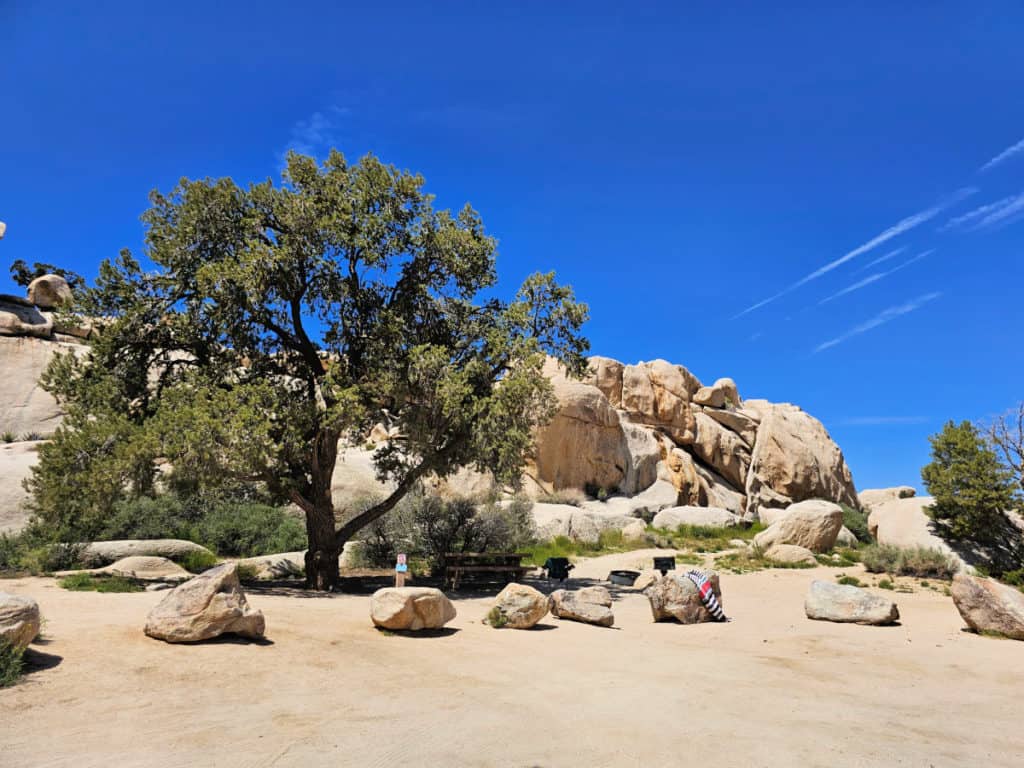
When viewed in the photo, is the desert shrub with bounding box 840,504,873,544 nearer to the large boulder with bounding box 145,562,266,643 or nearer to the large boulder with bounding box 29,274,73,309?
the large boulder with bounding box 145,562,266,643

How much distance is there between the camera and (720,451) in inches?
1736

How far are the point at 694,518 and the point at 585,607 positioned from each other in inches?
827

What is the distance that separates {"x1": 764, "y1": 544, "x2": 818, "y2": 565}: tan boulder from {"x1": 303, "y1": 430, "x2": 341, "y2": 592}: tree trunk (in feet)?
48.0

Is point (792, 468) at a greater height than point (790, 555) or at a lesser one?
greater

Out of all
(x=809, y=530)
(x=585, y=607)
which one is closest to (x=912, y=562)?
(x=809, y=530)

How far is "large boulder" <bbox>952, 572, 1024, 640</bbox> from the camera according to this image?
35.6 ft

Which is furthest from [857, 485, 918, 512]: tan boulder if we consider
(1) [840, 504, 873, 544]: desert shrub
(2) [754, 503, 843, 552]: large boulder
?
(2) [754, 503, 843, 552]: large boulder

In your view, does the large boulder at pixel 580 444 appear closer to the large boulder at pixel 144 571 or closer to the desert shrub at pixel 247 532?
the desert shrub at pixel 247 532

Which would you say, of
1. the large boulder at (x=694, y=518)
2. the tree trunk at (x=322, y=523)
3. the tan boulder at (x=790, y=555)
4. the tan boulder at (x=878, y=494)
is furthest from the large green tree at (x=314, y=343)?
the tan boulder at (x=878, y=494)

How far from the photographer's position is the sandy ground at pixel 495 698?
510 cm

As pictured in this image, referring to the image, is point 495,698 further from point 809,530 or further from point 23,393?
point 23,393

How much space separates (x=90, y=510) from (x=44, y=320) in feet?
109

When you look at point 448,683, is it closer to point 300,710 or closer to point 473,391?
point 300,710

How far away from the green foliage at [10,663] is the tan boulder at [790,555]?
20.7 metres
